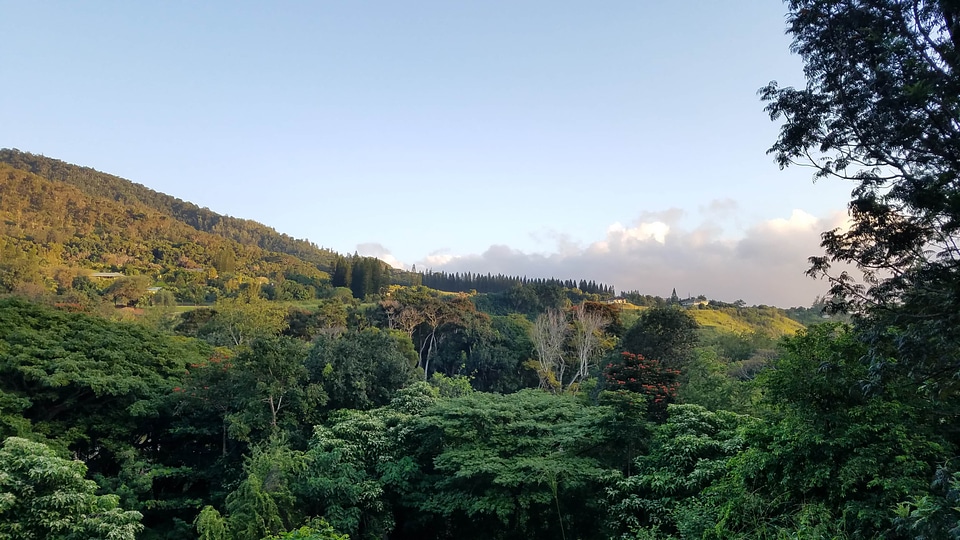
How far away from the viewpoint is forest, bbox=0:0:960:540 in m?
5.29

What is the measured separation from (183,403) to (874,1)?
15379mm

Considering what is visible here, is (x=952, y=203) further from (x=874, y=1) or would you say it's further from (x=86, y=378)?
(x=86, y=378)

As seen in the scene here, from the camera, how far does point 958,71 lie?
486cm

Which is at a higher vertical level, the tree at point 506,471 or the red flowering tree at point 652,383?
→ the red flowering tree at point 652,383

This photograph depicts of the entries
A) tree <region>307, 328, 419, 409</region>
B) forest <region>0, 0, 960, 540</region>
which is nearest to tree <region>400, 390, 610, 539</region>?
Result: forest <region>0, 0, 960, 540</region>

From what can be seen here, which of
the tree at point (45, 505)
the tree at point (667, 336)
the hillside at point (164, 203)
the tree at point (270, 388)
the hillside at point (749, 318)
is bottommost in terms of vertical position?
the tree at point (45, 505)

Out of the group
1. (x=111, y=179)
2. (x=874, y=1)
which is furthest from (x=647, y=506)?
(x=111, y=179)

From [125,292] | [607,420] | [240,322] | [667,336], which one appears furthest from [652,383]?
[125,292]

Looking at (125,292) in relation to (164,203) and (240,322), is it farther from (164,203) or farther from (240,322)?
(164,203)

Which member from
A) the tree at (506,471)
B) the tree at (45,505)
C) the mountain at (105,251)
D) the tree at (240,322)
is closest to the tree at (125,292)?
the mountain at (105,251)

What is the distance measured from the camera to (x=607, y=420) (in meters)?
10.0

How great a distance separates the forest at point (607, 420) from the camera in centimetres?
529

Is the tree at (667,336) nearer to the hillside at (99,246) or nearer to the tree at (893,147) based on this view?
the tree at (893,147)

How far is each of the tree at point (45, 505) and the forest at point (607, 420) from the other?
29 mm
